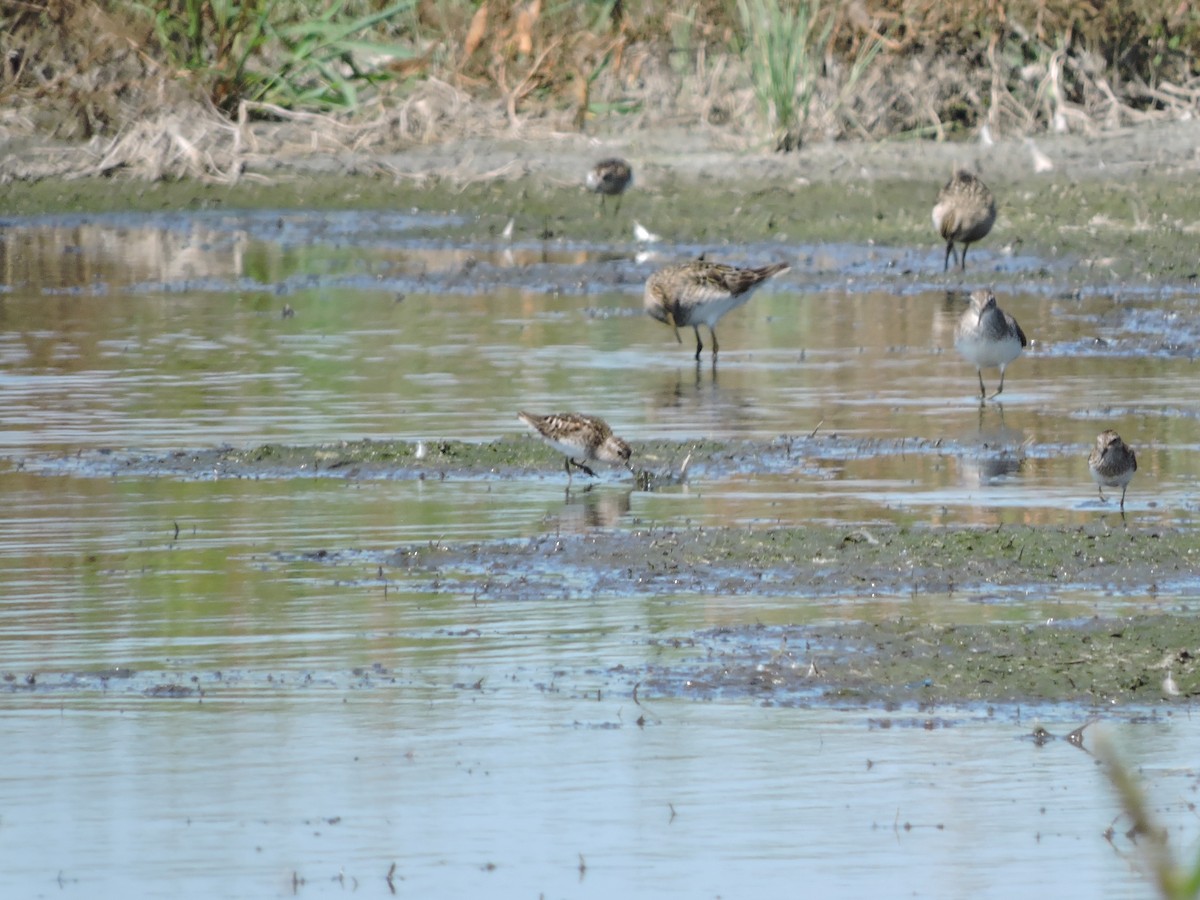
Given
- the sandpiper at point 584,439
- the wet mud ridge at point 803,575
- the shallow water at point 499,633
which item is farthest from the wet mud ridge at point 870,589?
the sandpiper at point 584,439

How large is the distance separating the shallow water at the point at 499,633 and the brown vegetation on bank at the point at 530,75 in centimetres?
904

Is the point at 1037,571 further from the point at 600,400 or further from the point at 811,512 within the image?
the point at 600,400

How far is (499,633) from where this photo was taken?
26.9ft

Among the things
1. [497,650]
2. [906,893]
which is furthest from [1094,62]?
[906,893]

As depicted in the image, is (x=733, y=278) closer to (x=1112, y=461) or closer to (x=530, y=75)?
(x=1112, y=461)

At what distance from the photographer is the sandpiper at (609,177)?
947 inches

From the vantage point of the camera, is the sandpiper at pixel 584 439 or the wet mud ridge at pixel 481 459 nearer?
the sandpiper at pixel 584 439

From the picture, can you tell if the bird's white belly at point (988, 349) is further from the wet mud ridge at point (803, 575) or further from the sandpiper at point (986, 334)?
the wet mud ridge at point (803, 575)

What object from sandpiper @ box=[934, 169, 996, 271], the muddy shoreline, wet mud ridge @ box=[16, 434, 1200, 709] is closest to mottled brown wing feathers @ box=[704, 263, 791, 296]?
the muddy shoreline

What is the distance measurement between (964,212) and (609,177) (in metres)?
5.39

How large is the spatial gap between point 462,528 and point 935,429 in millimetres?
3312

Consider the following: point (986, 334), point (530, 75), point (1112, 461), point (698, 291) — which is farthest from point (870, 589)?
point (530, 75)

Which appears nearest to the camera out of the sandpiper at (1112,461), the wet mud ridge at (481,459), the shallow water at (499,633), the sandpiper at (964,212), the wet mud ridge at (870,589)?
the shallow water at (499,633)

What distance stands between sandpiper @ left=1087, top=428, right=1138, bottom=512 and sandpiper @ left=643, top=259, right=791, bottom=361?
19.3ft
